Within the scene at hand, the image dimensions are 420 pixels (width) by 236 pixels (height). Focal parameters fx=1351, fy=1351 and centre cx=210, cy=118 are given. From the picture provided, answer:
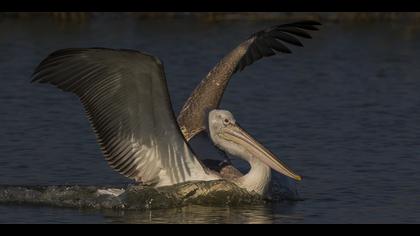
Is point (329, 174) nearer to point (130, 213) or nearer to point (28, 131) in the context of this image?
point (130, 213)

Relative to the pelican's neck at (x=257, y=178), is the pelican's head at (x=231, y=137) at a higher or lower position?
higher

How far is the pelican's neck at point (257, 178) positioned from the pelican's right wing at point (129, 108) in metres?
0.26

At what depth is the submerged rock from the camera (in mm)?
9430

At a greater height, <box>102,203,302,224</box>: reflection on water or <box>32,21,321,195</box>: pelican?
<box>32,21,321,195</box>: pelican

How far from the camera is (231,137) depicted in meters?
9.78

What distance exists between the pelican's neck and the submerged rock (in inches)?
1.8

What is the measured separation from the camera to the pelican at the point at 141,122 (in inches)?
357

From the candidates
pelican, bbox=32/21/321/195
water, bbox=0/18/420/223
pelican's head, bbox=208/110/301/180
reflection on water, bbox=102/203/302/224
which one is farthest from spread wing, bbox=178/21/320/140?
reflection on water, bbox=102/203/302/224

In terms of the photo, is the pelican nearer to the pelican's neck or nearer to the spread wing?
the pelican's neck

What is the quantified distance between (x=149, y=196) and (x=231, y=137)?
2.48ft

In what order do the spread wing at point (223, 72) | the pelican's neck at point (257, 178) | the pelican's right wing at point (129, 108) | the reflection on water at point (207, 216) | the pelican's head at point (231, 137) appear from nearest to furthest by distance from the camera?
the reflection on water at point (207, 216)
the pelican's right wing at point (129, 108)
the pelican's neck at point (257, 178)
the pelican's head at point (231, 137)
the spread wing at point (223, 72)

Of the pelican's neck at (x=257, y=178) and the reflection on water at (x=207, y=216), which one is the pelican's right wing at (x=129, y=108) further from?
the reflection on water at (x=207, y=216)

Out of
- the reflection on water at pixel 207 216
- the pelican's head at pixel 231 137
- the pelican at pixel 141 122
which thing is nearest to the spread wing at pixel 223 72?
the pelican at pixel 141 122

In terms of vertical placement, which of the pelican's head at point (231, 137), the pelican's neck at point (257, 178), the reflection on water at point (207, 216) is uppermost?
the pelican's head at point (231, 137)
